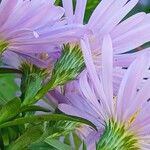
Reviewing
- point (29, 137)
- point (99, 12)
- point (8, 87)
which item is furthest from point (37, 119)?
point (8, 87)

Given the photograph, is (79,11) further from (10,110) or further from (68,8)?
(10,110)

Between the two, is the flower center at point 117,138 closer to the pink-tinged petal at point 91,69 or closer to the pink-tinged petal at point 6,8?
the pink-tinged petal at point 91,69

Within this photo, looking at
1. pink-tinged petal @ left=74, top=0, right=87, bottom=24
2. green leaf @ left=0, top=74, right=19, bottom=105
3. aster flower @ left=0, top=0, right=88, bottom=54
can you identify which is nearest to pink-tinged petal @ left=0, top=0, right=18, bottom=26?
aster flower @ left=0, top=0, right=88, bottom=54

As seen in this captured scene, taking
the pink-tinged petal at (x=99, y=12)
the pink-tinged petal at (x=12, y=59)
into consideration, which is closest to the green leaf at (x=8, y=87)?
the pink-tinged petal at (x=12, y=59)

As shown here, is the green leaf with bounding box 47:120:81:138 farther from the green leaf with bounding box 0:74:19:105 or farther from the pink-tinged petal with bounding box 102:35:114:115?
the green leaf with bounding box 0:74:19:105

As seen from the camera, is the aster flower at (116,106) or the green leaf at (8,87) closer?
the aster flower at (116,106)

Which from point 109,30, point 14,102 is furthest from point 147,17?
point 14,102
